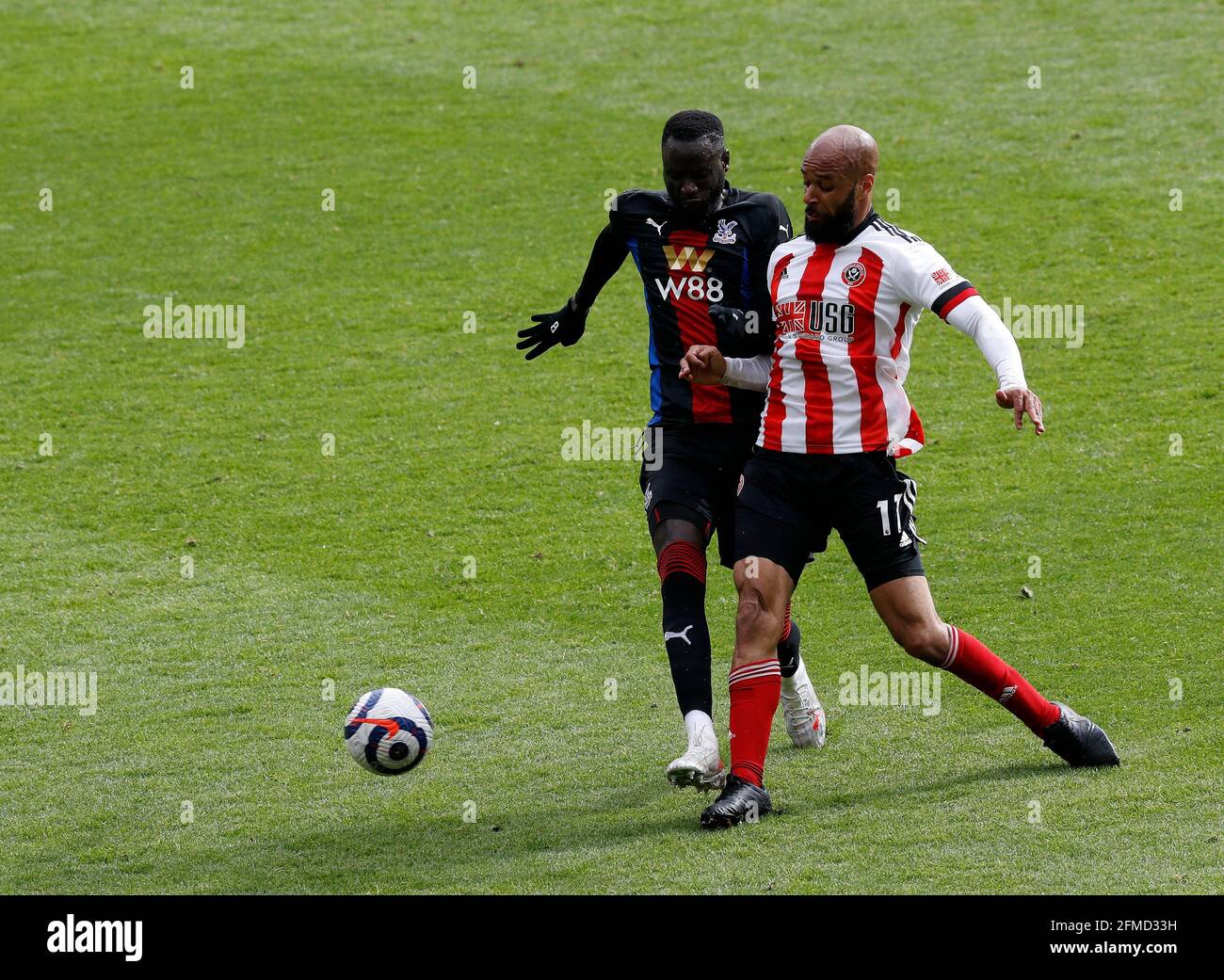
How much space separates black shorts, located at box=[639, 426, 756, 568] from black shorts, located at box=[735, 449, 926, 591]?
0.38 meters

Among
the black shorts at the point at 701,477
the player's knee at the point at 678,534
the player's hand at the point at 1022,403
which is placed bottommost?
the player's knee at the point at 678,534

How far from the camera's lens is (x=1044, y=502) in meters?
10.1

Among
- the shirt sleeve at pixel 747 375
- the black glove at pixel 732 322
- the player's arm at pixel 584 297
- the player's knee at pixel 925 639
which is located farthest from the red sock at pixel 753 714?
the player's arm at pixel 584 297

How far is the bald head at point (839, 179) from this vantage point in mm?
5801

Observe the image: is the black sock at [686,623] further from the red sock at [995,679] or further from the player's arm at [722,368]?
the red sock at [995,679]

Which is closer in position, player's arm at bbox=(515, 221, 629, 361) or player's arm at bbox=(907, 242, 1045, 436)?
player's arm at bbox=(907, 242, 1045, 436)

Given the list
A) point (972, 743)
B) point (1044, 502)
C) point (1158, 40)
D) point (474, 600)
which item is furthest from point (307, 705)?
point (1158, 40)

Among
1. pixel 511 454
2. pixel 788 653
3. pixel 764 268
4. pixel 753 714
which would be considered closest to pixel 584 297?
pixel 764 268

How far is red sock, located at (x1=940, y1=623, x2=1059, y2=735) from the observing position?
6.04 meters

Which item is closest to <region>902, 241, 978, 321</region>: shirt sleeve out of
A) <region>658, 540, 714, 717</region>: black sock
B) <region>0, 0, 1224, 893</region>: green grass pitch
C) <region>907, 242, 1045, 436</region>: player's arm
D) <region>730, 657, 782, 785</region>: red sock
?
<region>907, 242, 1045, 436</region>: player's arm

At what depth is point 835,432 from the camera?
5.92 meters

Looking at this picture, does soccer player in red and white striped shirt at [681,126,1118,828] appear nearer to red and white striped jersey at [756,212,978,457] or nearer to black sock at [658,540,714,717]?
red and white striped jersey at [756,212,978,457]

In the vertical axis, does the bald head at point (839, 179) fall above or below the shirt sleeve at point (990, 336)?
above
